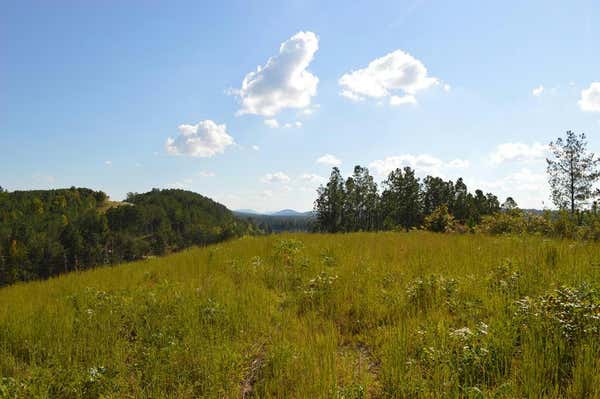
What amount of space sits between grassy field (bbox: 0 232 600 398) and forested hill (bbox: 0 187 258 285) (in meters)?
35.4

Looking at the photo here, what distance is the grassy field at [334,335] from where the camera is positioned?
2656 mm

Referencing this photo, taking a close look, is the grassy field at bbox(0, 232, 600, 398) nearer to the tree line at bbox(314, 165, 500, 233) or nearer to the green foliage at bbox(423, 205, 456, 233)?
the green foliage at bbox(423, 205, 456, 233)

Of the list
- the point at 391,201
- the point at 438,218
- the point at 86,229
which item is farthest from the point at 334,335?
the point at 86,229

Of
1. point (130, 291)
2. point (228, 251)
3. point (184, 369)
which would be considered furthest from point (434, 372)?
point (228, 251)

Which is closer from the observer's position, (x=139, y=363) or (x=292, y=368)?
(x=292, y=368)

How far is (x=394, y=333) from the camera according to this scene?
348 cm

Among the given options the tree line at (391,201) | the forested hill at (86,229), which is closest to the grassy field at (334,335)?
the forested hill at (86,229)

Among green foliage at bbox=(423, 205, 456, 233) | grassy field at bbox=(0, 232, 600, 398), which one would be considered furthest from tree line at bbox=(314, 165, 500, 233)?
grassy field at bbox=(0, 232, 600, 398)

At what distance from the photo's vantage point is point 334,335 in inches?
148

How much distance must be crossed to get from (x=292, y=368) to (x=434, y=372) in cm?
146

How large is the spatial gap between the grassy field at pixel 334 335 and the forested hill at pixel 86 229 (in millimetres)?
35361

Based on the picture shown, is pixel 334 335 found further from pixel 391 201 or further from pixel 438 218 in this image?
pixel 391 201

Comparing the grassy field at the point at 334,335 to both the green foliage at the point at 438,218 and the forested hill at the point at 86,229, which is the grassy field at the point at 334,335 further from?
the forested hill at the point at 86,229

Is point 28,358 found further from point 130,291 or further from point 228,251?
point 228,251
